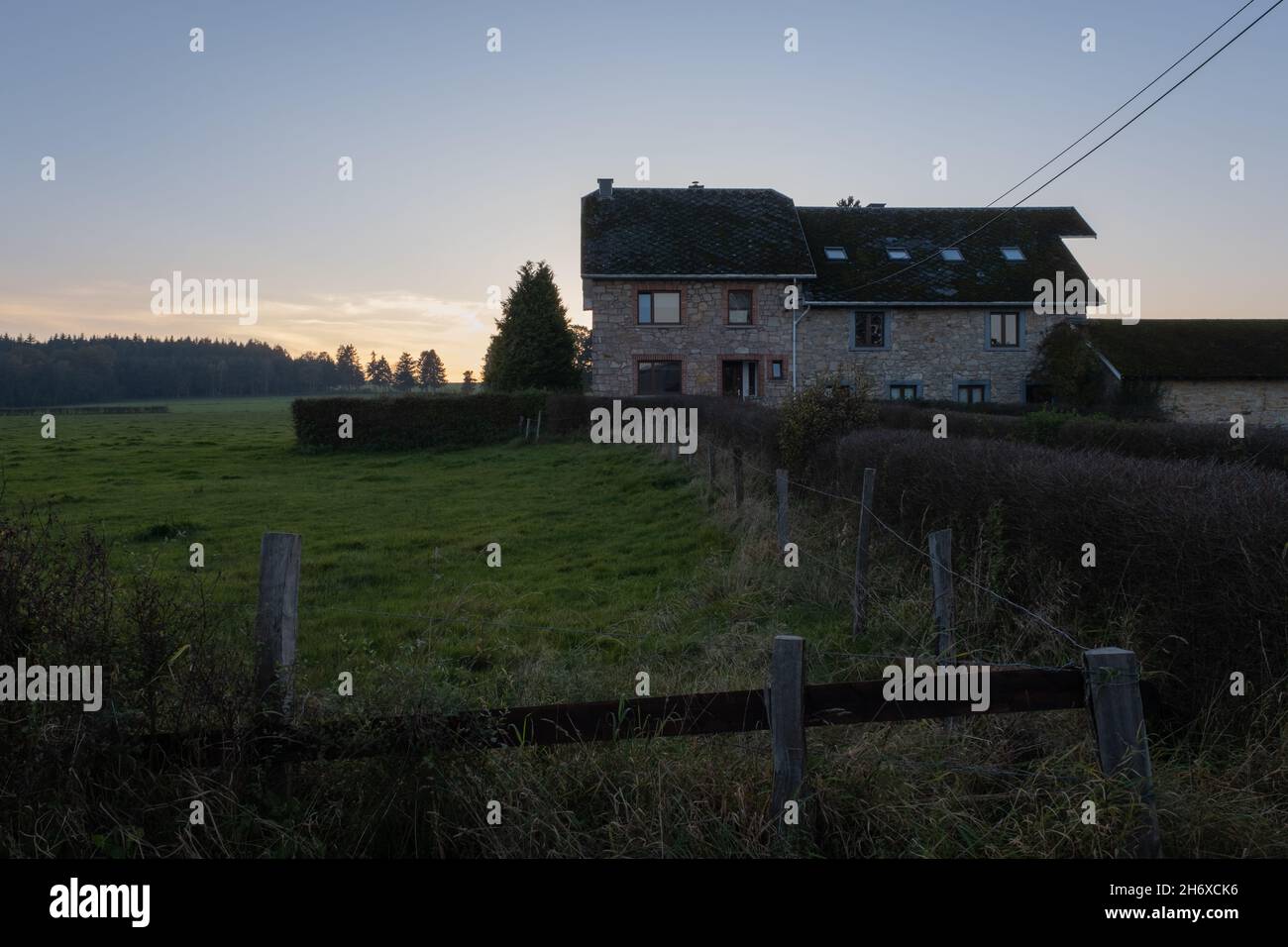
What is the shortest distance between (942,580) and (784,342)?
30881 mm

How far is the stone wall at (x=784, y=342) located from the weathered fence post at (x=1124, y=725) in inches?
1258

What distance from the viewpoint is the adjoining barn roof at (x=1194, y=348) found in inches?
1189

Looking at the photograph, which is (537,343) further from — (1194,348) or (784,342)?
(1194,348)

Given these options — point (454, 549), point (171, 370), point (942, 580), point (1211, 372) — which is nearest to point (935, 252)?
point (1211, 372)

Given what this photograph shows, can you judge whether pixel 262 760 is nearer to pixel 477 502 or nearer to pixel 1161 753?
pixel 1161 753

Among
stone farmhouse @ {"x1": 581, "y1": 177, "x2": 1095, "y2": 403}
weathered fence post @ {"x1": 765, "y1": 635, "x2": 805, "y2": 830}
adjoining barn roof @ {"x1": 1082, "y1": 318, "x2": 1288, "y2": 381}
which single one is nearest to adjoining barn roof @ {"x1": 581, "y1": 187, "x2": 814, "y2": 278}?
stone farmhouse @ {"x1": 581, "y1": 177, "x2": 1095, "y2": 403}

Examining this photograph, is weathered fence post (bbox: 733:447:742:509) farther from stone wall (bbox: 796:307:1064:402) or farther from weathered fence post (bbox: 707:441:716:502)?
stone wall (bbox: 796:307:1064:402)

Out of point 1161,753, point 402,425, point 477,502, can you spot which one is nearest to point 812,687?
point 1161,753

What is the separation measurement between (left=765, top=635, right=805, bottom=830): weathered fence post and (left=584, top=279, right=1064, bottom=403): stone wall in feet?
→ 104

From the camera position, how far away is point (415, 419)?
3148 centimetres

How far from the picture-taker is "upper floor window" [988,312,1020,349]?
35.4 meters

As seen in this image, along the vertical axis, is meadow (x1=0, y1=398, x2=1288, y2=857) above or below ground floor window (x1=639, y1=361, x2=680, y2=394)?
below

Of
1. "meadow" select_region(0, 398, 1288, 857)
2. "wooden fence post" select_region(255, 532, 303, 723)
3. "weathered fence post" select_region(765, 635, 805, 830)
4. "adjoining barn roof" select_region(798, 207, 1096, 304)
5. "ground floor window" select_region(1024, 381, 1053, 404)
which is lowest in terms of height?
"meadow" select_region(0, 398, 1288, 857)
